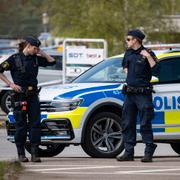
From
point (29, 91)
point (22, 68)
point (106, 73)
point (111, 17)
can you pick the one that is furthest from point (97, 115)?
point (111, 17)

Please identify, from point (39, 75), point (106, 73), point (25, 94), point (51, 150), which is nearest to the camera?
point (25, 94)

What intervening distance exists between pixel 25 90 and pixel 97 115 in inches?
55.4

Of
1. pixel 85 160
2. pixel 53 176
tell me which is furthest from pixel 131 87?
pixel 53 176

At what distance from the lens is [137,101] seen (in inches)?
508

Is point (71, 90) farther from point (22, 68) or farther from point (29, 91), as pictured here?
point (22, 68)

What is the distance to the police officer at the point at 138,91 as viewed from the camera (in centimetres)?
1280

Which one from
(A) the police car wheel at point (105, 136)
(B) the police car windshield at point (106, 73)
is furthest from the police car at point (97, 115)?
(B) the police car windshield at point (106, 73)

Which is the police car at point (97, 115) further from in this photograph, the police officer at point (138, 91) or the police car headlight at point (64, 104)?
the police officer at point (138, 91)

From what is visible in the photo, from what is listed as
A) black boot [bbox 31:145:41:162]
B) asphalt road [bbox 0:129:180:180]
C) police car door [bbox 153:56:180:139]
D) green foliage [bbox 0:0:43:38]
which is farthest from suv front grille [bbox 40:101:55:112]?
green foliage [bbox 0:0:43:38]

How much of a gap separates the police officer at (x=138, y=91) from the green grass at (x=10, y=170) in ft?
5.83

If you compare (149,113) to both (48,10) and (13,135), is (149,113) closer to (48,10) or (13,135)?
(13,135)

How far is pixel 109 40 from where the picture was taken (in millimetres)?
36406

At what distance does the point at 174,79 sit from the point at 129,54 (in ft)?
4.28

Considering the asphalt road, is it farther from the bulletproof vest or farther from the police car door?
the bulletproof vest
